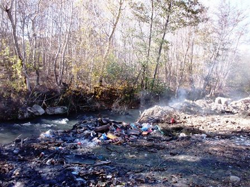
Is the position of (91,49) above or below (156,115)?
above

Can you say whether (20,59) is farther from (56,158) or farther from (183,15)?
(183,15)

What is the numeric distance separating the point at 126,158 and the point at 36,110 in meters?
6.94

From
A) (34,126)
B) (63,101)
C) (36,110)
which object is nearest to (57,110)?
(63,101)

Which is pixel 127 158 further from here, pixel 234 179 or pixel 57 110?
pixel 57 110

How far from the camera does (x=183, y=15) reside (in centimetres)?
1235

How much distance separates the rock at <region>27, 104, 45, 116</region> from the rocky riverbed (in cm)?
400

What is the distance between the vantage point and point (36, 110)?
979 cm

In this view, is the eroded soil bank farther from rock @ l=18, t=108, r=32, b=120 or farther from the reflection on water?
rock @ l=18, t=108, r=32, b=120

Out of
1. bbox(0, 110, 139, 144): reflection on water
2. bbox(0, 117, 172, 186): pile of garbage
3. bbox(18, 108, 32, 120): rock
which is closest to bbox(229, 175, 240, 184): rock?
bbox(0, 117, 172, 186): pile of garbage

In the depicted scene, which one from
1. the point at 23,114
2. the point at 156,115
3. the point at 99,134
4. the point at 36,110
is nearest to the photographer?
the point at 99,134

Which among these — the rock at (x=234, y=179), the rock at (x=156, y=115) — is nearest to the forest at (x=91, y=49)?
the rock at (x=156, y=115)

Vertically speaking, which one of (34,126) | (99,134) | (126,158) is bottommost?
(34,126)

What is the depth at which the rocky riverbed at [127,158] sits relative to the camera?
132 inches

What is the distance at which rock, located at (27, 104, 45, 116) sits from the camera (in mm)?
9641
